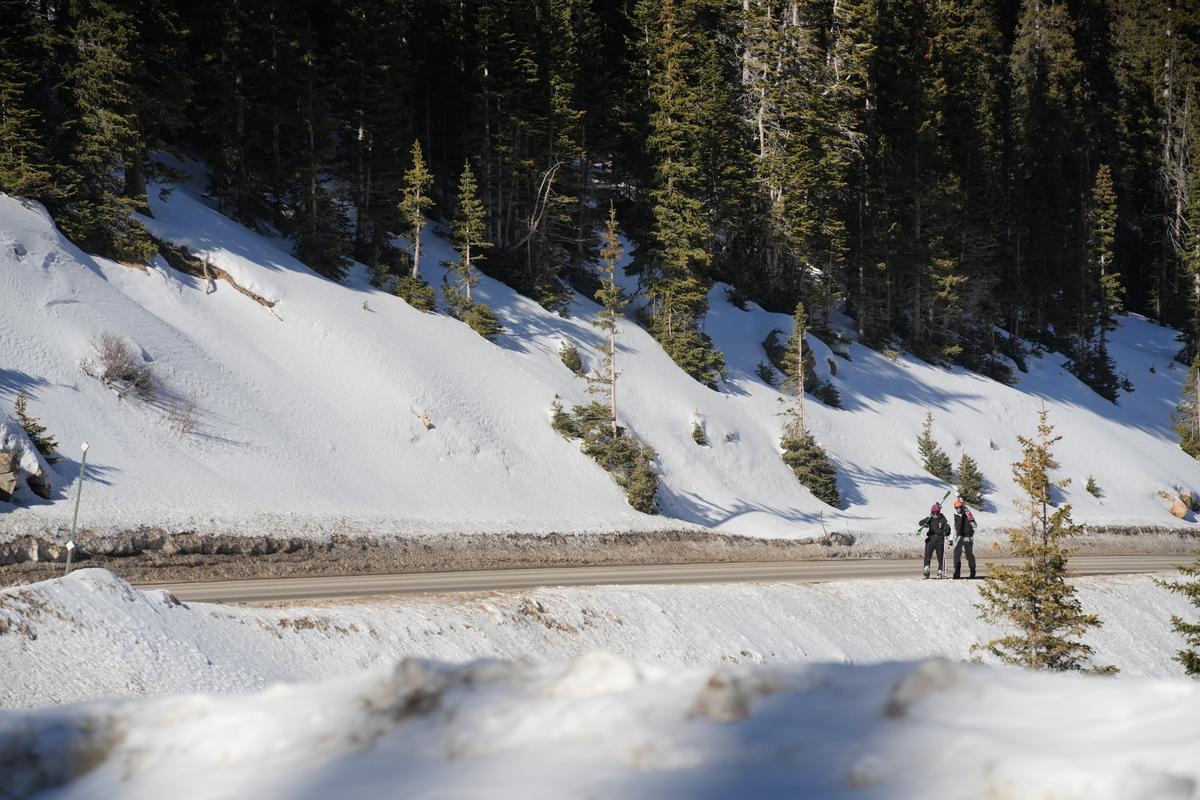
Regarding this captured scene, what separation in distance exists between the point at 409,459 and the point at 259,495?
5457mm

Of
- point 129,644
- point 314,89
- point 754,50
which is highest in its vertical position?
point 754,50

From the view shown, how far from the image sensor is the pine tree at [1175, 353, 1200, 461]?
2072 inches

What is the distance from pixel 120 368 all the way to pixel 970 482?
30658mm

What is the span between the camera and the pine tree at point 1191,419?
5262cm

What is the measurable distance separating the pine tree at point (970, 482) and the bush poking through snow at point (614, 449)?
14102 millimetres

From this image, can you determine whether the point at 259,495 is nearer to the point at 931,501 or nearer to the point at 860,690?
the point at 860,690

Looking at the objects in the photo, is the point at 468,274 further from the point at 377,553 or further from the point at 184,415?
the point at 377,553

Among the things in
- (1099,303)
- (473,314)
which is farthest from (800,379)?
(1099,303)

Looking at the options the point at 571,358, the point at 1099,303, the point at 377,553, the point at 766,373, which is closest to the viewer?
the point at 377,553

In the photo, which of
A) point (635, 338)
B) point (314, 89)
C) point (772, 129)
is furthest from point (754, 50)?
point (314, 89)

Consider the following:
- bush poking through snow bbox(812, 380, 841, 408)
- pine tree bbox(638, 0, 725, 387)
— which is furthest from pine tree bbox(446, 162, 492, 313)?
bush poking through snow bbox(812, 380, 841, 408)

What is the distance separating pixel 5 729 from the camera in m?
3.58

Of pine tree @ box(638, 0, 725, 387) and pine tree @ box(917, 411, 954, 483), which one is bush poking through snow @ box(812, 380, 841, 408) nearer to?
pine tree @ box(917, 411, 954, 483)

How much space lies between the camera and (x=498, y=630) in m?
15.1
